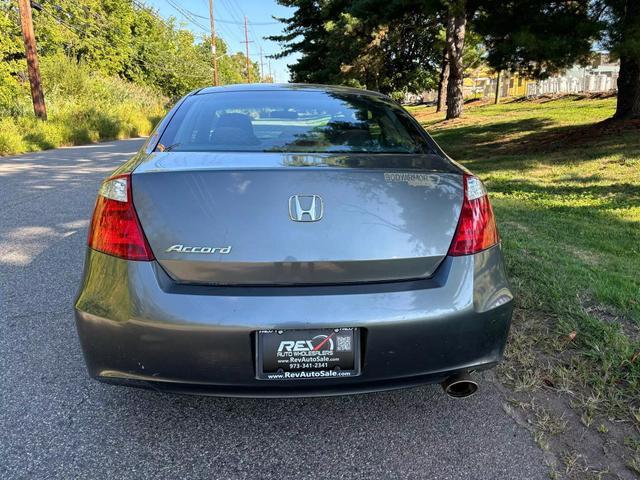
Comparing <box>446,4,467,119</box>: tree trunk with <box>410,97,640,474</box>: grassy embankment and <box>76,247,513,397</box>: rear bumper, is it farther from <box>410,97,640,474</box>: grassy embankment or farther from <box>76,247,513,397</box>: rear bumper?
<box>76,247,513,397</box>: rear bumper

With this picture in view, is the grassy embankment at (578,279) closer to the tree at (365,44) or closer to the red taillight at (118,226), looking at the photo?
the red taillight at (118,226)

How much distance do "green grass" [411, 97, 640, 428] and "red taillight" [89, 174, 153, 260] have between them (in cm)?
184

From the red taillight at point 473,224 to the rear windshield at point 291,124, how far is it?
1.47 ft

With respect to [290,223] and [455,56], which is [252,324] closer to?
[290,223]

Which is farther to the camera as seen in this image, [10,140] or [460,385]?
[10,140]

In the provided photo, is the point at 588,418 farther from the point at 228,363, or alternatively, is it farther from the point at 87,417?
the point at 87,417

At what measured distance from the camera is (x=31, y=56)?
17.4 m

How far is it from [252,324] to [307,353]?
225 mm

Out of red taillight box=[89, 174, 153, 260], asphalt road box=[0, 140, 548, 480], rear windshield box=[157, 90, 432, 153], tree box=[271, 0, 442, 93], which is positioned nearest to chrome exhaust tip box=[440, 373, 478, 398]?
asphalt road box=[0, 140, 548, 480]

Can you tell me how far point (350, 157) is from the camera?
6.70 ft

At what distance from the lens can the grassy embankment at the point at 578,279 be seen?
2291 mm

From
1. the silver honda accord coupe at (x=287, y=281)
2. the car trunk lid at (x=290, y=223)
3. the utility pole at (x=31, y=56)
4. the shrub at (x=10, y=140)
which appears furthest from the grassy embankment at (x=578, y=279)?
the utility pole at (x=31, y=56)

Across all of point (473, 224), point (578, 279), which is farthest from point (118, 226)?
point (578, 279)

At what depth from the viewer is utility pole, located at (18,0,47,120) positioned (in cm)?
1689
